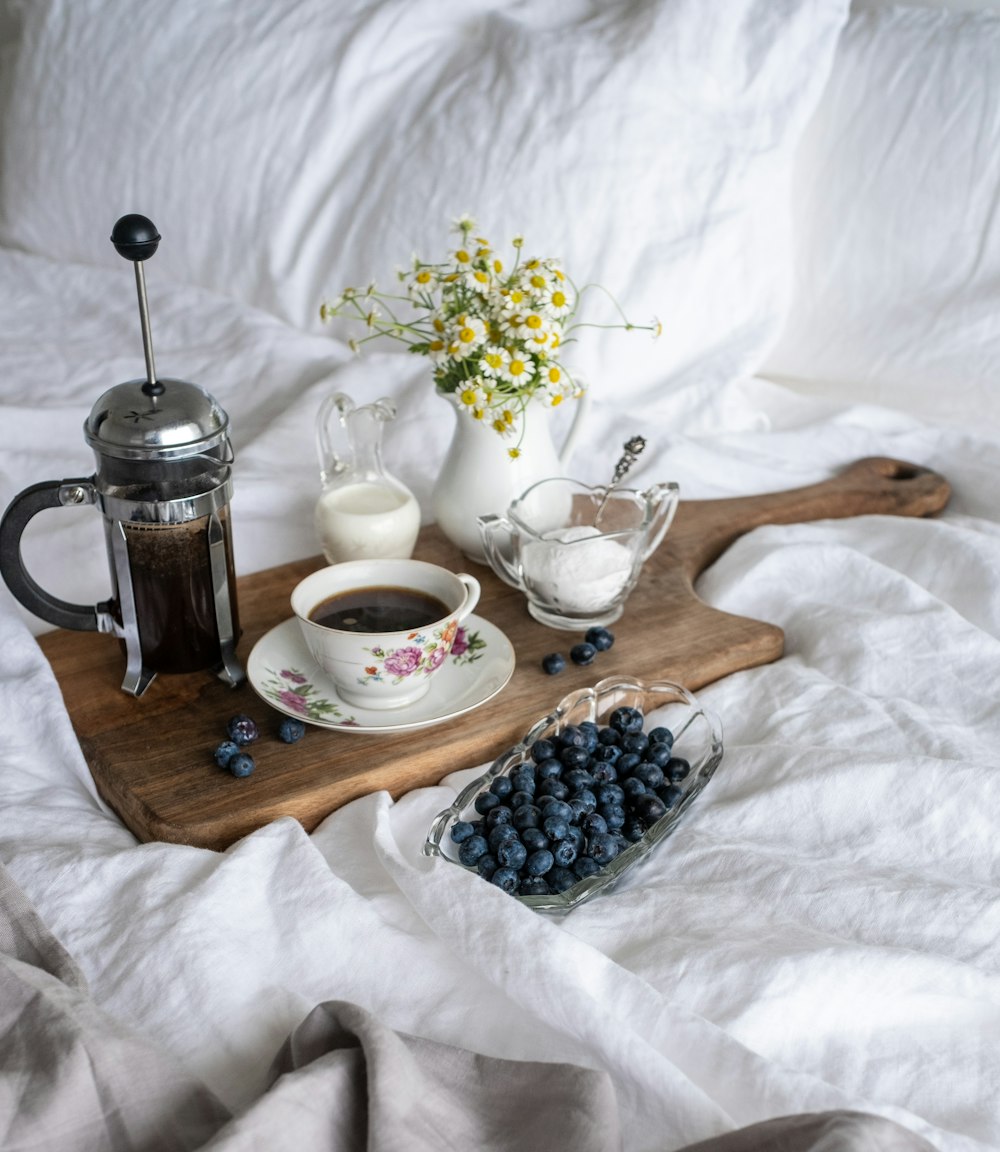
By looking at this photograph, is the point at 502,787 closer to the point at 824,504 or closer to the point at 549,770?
the point at 549,770

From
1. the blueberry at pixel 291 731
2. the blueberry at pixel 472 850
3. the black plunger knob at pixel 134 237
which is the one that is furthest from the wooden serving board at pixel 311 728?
the black plunger knob at pixel 134 237

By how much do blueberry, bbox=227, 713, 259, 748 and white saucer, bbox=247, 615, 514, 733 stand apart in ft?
0.08

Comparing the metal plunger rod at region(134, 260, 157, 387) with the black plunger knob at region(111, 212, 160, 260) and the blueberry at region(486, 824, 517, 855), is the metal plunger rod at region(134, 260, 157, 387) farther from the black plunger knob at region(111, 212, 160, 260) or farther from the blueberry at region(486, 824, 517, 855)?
the blueberry at region(486, 824, 517, 855)

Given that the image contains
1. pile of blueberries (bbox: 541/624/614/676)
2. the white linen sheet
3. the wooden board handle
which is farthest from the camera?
the wooden board handle

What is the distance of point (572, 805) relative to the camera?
0.90m

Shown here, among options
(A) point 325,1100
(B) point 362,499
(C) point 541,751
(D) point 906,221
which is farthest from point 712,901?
(D) point 906,221

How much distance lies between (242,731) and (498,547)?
1.09 feet

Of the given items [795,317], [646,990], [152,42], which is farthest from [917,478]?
[152,42]

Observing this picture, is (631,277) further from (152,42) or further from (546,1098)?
(546,1098)

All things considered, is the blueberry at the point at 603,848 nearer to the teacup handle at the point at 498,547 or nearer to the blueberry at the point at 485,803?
the blueberry at the point at 485,803

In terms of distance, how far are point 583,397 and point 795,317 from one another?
544 mm

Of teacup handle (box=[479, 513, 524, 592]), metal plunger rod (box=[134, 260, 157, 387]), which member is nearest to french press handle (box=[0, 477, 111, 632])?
metal plunger rod (box=[134, 260, 157, 387])

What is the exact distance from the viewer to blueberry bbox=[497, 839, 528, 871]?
2.81 ft

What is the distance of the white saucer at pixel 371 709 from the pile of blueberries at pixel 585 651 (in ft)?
0.12
